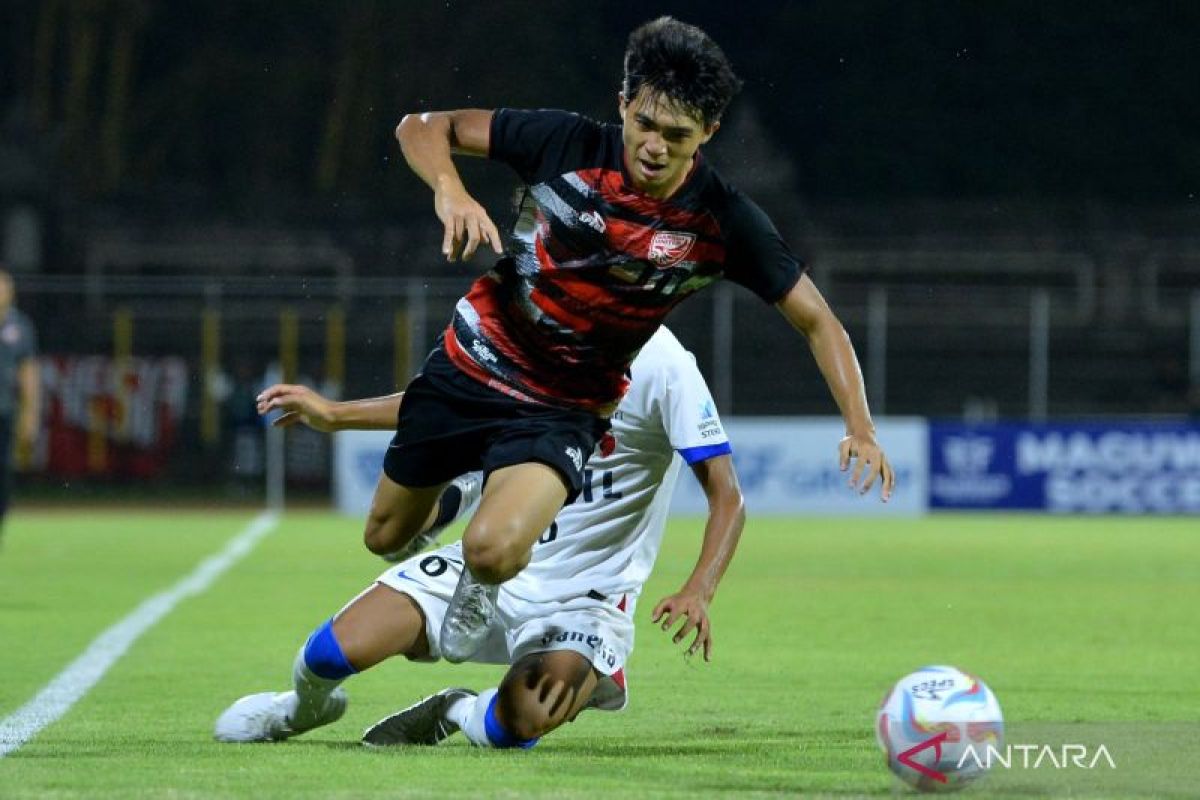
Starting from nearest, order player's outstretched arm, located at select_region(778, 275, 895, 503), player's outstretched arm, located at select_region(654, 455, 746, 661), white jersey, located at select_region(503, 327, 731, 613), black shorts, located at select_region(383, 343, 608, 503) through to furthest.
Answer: player's outstretched arm, located at select_region(778, 275, 895, 503) → player's outstretched arm, located at select_region(654, 455, 746, 661) → black shorts, located at select_region(383, 343, 608, 503) → white jersey, located at select_region(503, 327, 731, 613)

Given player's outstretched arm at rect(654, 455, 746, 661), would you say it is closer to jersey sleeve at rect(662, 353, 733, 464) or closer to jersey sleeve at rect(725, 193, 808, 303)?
jersey sleeve at rect(662, 353, 733, 464)

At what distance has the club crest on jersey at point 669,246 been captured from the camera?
6.07 metres

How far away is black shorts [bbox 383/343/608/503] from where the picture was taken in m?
6.18

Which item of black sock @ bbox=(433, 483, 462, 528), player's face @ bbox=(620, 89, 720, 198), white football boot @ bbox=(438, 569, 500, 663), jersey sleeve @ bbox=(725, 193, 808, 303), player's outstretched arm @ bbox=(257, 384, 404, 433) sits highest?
player's face @ bbox=(620, 89, 720, 198)

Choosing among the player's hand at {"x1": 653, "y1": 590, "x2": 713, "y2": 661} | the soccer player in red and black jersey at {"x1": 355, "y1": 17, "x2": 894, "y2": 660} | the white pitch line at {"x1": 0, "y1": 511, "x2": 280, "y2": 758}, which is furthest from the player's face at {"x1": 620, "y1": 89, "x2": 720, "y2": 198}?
the white pitch line at {"x1": 0, "y1": 511, "x2": 280, "y2": 758}

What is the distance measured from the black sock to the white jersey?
0.97ft

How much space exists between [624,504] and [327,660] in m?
1.15

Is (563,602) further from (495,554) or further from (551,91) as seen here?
(551,91)

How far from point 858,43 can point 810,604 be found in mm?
34559

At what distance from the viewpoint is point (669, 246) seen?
6.08m

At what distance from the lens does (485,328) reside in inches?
251

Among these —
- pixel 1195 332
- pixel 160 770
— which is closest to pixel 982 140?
pixel 1195 332

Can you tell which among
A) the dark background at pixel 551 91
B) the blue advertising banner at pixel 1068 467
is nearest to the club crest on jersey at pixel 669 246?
the blue advertising banner at pixel 1068 467

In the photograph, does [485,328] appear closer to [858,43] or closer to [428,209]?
[428,209]
